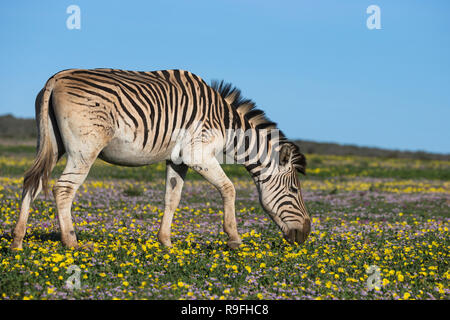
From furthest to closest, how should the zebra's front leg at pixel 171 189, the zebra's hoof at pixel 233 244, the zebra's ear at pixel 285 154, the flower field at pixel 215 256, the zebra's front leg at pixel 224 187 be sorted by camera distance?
the zebra's ear at pixel 285 154
the zebra's front leg at pixel 171 189
the zebra's hoof at pixel 233 244
the zebra's front leg at pixel 224 187
the flower field at pixel 215 256

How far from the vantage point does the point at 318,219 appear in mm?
15656

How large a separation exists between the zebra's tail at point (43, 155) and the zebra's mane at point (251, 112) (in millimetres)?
3583

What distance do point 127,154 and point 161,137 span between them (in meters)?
0.75

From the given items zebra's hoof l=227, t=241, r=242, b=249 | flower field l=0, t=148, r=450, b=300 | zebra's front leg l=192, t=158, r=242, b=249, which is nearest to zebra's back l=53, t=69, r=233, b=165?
zebra's front leg l=192, t=158, r=242, b=249

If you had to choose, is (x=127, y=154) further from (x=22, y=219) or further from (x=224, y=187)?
(x=22, y=219)

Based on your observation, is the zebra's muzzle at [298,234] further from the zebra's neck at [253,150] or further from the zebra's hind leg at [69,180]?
the zebra's hind leg at [69,180]

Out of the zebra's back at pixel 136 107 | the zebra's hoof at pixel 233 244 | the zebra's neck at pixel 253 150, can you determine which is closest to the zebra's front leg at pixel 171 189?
the zebra's back at pixel 136 107

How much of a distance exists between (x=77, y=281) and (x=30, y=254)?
2.27 meters

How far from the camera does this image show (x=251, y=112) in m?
11.2

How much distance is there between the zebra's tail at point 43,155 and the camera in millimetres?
9430

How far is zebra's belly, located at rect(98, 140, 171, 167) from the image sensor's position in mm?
9773

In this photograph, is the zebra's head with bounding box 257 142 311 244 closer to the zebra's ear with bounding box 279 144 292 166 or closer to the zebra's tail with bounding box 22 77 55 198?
the zebra's ear with bounding box 279 144 292 166
